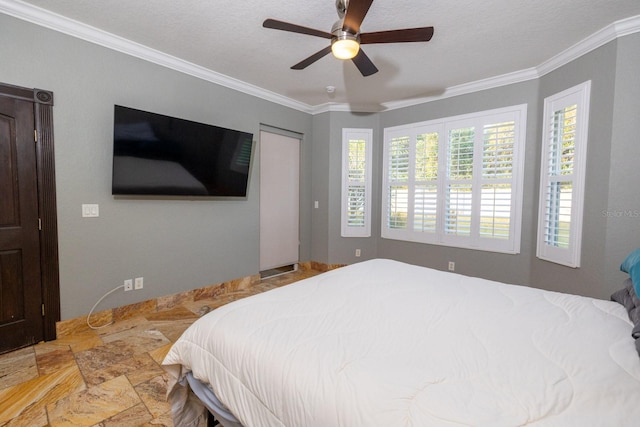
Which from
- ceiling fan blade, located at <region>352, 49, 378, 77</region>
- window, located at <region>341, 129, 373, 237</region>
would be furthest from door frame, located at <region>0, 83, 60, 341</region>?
window, located at <region>341, 129, 373, 237</region>

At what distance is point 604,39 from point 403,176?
2333mm

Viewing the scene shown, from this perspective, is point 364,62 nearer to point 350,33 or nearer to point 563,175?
point 350,33

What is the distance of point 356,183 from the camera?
14.6 ft

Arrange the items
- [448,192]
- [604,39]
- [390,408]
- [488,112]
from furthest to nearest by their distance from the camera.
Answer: [448,192] < [488,112] < [604,39] < [390,408]

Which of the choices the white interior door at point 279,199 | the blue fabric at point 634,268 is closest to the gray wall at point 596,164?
the blue fabric at point 634,268

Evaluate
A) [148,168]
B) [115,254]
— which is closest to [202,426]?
[115,254]

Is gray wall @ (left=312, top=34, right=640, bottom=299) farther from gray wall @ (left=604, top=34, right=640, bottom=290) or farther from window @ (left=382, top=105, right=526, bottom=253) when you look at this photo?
window @ (left=382, top=105, right=526, bottom=253)

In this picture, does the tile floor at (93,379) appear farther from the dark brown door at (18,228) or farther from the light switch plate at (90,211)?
the light switch plate at (90,211)

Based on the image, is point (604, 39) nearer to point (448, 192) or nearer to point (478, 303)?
point (448, 192)

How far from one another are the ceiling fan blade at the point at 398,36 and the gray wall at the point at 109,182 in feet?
6.88

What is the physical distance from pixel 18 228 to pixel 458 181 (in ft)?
14.5

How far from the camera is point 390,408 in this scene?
739 millimetres

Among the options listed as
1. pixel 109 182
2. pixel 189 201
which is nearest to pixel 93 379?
pixel 109 182

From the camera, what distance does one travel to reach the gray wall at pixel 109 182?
7.54 ft
